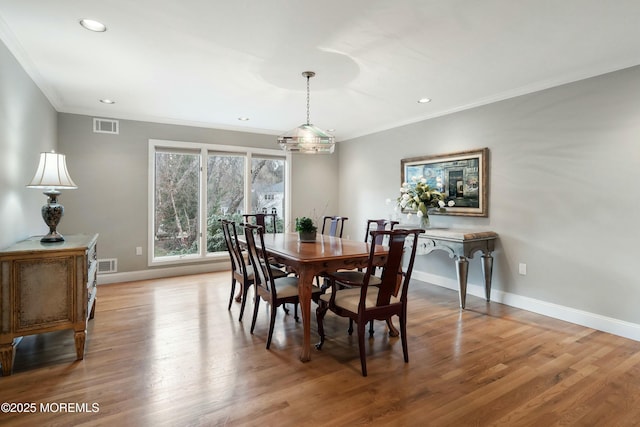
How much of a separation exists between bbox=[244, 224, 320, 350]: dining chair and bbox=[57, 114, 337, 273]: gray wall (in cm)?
296

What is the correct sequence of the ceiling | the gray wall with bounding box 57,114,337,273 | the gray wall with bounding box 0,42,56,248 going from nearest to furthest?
the ceiling, the gray wall with bounding box 0,42,56,248, the gray wall with bounding box 57,114,337,273

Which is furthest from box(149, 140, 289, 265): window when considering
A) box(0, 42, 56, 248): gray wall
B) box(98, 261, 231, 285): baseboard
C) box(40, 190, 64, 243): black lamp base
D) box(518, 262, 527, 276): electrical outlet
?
box(518, 262, 527, 276): electrical outlet

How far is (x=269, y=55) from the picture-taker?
295 cm

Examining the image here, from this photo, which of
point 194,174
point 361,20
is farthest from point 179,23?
point 194,174

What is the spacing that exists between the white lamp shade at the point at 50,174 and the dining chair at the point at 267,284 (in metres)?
1.60

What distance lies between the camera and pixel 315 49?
2830 millimetres

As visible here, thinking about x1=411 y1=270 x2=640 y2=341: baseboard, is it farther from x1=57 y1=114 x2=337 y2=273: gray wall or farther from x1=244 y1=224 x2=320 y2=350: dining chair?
x1=57 y1=114 x2=337 y2=273: gray wall

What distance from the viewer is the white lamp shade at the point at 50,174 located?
277 centimetres

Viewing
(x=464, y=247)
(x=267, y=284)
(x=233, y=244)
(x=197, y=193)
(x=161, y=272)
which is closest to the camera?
(x=267, y=284)

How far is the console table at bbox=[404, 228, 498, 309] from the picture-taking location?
149 inches

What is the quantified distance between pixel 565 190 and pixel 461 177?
1213 millimetres

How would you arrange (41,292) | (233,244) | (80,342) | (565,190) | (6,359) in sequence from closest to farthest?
(6,359), (41,292), (80,342), (565,190), (233,244)

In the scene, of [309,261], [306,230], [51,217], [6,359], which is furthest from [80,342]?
[306,230]

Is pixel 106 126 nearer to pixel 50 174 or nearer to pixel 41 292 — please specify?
pixel 50 174
